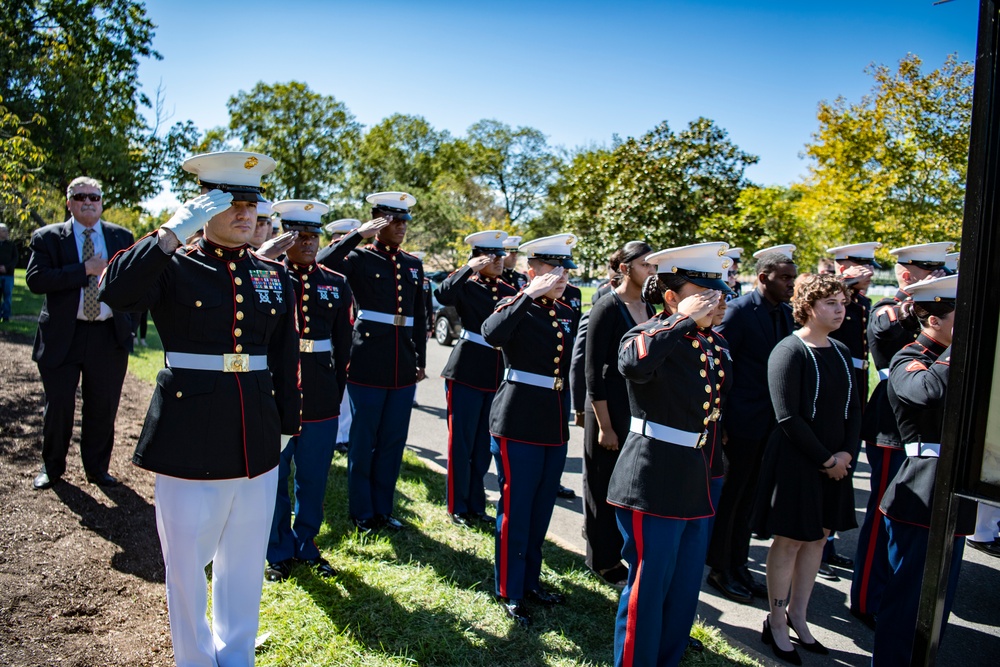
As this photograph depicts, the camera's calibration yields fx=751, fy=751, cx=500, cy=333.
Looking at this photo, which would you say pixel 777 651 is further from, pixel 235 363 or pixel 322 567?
pixel 235 363

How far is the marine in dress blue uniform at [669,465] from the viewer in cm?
327

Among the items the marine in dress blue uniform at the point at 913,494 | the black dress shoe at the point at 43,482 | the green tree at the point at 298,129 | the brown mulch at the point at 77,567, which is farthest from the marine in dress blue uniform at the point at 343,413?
the green tree at the point at 298,129

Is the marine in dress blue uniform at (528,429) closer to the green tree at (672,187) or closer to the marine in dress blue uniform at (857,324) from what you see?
the marine in dress blue uniform at (857,324)

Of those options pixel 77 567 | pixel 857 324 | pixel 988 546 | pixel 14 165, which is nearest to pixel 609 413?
pixel 857 324

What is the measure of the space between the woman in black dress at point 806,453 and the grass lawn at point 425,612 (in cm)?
52

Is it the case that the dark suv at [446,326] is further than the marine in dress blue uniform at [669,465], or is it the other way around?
the dark suv at [446,326]

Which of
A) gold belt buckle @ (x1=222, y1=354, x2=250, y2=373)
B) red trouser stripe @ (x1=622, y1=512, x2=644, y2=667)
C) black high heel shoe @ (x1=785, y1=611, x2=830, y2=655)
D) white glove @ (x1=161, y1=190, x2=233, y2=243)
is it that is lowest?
black high heel shoe @ (x1=785, y1=611, x2=830, y2=655)

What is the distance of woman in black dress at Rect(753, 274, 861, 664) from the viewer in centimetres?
393

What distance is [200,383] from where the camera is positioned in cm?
A: 313

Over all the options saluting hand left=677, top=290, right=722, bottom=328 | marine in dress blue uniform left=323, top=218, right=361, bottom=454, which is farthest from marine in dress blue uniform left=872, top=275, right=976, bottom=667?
marine in dress blue uniform left=323, top=218, right=361, bottom=454

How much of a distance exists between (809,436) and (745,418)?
946 mm

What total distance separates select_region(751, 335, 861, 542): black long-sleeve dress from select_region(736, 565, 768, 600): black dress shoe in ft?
3.10

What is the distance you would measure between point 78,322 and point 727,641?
4.72 meters

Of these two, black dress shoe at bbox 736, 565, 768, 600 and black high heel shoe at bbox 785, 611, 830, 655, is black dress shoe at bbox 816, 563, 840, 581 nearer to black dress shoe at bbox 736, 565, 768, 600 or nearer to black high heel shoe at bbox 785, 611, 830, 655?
black dress shoe at bbox 736, 565, 768, 600
